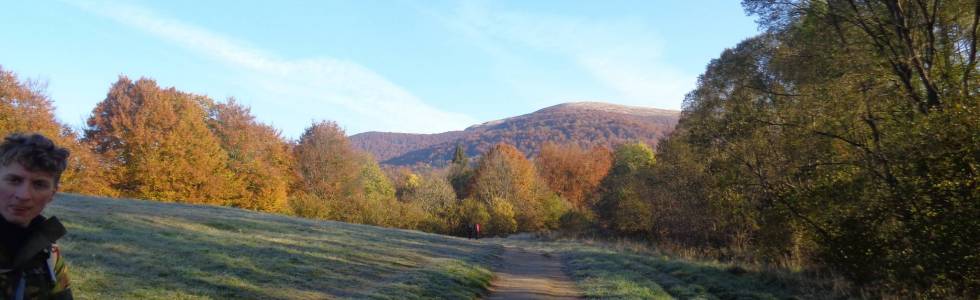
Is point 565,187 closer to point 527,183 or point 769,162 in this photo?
point 527,183

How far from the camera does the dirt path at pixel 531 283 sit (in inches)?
541

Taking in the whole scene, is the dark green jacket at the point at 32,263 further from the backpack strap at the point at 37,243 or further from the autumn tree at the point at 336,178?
the autumn tree at the point at 336,178

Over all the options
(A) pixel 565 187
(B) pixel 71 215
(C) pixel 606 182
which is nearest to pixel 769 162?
(B) pixel 71 215

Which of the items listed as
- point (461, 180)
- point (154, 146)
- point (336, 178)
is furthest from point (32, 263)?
point (461, 180)

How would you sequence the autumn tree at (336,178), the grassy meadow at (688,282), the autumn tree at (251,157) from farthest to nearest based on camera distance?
the autumn tree at (336,178), the autumn tree at (251,157), the grassy meadow at (688,282)

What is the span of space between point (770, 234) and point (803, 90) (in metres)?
6.28

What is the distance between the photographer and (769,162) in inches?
Answer: 846

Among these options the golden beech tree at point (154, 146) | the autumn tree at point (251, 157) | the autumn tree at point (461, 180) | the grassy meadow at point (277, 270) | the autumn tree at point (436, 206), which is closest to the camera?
the grassy meadow at point (277, 270)

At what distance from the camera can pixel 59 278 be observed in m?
2.82

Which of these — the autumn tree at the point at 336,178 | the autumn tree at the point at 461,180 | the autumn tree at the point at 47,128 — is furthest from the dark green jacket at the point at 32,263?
the autumn tree at the point at 461,180

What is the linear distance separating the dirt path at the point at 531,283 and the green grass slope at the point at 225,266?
58cm

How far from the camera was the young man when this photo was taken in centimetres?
258

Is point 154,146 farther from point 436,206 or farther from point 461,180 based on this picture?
point 461,180

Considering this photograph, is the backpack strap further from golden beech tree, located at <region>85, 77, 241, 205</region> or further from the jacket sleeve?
golden beech tree, located at <region>85, 77, 241, 205</region>
